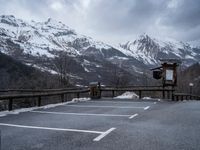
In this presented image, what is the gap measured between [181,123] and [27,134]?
462 centimetres

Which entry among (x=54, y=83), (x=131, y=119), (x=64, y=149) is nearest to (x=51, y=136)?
(x=64, y=149)

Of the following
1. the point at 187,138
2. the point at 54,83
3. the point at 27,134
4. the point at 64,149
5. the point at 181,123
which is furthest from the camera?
the point at 54,83

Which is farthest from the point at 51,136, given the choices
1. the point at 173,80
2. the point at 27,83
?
the point at 27,83

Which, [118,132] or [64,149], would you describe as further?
[118,132]

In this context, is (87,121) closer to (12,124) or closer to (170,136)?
(12,124)

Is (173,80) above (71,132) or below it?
above

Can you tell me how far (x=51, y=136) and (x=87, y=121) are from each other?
9.33 feet

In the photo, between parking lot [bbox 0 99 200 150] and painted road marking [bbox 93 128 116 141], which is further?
painted road marking [bbox 93 128 116 141]

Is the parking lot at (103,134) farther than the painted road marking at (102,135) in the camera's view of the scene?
No

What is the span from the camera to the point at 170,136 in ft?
26.2

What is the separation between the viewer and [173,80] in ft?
78.7

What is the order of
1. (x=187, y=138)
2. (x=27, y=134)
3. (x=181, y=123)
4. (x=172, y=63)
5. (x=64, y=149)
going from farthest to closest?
(x=172, y=63) < (x=181, y=123) < (x=27, y=134) < (x=187, y=138) < (x=64, y=149)

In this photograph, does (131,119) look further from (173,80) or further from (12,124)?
(173,80)

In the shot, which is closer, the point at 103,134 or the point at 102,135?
the point at 102,135
